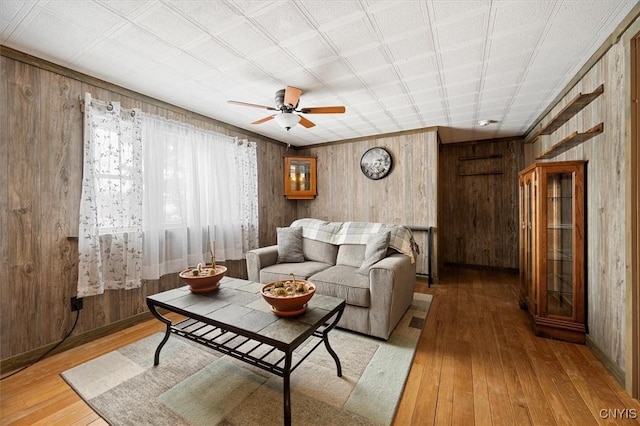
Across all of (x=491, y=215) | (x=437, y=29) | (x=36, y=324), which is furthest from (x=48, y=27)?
(x=491, y=215)

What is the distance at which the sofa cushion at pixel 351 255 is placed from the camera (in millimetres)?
2928

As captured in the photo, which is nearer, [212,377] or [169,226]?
[212,377]

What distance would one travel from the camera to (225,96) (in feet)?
9.07

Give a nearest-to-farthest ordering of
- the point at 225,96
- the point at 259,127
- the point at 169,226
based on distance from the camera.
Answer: the point at 225,96
the point at 169,226
the point at 259,127

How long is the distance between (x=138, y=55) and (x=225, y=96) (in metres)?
0.86

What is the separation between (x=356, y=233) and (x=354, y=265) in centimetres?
40

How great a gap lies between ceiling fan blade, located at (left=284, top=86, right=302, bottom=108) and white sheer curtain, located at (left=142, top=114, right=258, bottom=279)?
1493mm

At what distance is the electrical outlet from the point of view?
221cm

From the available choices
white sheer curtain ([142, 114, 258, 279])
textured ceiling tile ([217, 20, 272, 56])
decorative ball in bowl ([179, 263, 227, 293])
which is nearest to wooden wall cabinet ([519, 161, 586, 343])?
textured ceiling tile ([217, 20, 272, 56])

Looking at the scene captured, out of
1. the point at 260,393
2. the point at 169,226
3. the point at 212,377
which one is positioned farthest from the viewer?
the point at 169,226

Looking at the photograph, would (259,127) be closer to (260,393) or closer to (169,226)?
(169,226)

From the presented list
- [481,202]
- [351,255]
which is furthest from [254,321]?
[481,202]

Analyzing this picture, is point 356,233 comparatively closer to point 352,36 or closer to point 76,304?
point 352,36

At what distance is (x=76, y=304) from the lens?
2.22m
